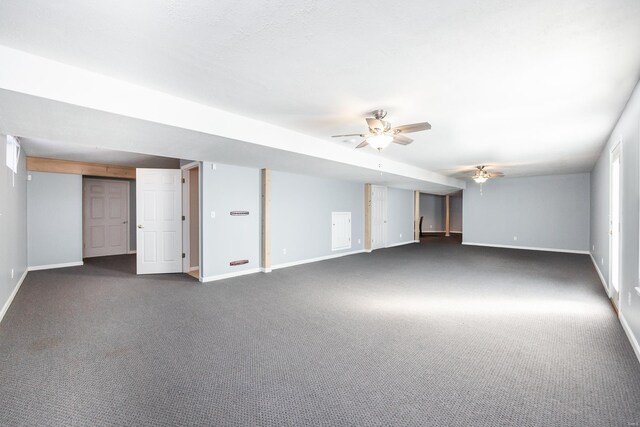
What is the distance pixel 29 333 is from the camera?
3.00 metres

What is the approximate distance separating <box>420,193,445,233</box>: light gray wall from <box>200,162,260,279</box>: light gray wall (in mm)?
11802

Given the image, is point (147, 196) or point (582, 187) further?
point (582, 187)

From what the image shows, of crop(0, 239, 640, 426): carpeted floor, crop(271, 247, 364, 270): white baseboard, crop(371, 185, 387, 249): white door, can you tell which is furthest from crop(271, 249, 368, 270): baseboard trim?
crop(0, 239, 640, 426): carpeted floor

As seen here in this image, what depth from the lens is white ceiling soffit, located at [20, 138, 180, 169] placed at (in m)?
4.92

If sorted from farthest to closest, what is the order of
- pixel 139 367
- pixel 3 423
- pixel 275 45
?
1. pixel 139 367
2. pixel 275 45
3. pixel 3 423

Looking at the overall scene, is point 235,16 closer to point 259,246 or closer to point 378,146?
point 378,146

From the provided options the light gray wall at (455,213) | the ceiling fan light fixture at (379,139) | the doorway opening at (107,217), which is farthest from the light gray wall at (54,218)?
the light gray wall at (455,213)

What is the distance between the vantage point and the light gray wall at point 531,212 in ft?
29.0

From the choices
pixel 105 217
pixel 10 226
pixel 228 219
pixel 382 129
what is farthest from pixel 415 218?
pixel 10 226

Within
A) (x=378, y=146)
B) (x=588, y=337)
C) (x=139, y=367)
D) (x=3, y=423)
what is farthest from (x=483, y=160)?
(x=3, y=423)

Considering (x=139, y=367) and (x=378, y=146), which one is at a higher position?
(x=378, y=146)

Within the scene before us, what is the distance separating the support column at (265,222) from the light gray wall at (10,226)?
Answer: 3.63 m

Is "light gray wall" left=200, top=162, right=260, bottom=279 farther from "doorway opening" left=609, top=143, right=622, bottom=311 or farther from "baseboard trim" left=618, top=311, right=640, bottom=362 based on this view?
"doorway opening" left=609, top=143, right=622, bottom=311

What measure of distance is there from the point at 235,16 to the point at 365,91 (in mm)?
1480
